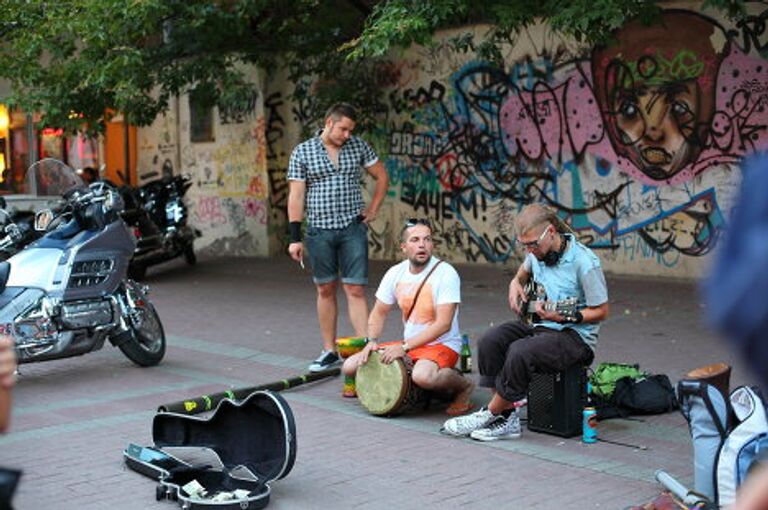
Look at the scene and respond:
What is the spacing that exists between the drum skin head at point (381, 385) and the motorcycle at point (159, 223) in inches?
306

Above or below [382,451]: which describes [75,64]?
above

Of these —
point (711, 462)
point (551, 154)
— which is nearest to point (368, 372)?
point (711, 462)

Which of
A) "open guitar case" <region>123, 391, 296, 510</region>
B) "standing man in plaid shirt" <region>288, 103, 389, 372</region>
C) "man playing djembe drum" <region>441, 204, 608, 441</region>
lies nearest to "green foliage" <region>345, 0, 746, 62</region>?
"standing man in plaid shirt" <region>288, 103, 389, 372</region>

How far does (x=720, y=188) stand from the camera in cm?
1224

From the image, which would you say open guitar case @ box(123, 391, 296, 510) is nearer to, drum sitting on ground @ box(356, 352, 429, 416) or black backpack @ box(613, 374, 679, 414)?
drum sitting on ground @ box(356, 352, 429, 416)

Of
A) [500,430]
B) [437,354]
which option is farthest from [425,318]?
[500,430]

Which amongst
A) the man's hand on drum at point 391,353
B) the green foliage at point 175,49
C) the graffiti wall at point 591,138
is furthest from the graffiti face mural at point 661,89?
the man's hand on drum at point 391,353

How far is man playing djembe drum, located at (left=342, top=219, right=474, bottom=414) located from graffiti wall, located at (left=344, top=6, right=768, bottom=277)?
5.34 m

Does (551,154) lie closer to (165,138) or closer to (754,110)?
(754,110)

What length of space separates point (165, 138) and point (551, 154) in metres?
7.79

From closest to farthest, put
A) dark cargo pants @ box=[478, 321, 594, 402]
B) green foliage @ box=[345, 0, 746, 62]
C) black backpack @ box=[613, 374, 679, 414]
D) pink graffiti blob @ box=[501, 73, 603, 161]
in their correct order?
dark cargo pants @ box=[478, 321, 594, 402] → black backpack @ box=[613, 374, 679, 414] → green foliage @ box=[345, 0, 746, 62] → pink graffiti blob @ box=[501, 73, 603, 161]

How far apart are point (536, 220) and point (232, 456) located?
2086 mm

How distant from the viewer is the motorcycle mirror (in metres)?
8.53

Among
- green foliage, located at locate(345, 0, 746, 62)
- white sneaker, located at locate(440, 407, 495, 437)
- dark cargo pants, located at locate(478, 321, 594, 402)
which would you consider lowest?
white sneaker, located at locate(440, 407, 495, 437)
